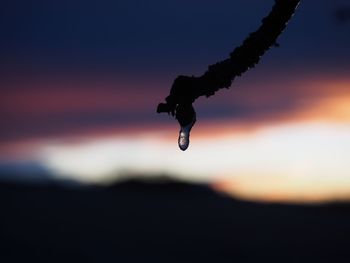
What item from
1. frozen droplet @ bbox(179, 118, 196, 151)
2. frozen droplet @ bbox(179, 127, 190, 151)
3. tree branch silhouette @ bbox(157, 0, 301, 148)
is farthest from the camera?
frozen droplet @ bbox(179, 127, 190, 151)

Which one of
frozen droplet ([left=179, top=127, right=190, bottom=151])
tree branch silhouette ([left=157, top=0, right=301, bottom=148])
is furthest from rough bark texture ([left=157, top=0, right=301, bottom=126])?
frozen droplet ([left=179, top=127, right=190, bottom=151])

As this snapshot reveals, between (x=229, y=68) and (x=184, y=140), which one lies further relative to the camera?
(x=184, y=140)

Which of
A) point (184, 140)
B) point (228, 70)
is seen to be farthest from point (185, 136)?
point (228, 70)

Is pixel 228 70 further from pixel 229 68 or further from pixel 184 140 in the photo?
pixel 184 140

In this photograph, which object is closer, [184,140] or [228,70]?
[228,70]

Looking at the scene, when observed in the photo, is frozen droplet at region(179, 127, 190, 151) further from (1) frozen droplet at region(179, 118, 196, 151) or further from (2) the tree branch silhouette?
(2) the tree branch silhouette

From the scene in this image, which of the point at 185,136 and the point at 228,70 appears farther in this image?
the point at 185,136

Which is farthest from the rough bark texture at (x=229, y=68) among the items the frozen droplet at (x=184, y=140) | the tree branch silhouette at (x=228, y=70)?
the frozen droplet at (x=184, y=140)

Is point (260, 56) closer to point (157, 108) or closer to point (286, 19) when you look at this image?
point (286, 19)

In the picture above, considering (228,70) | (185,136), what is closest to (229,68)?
(228,70)
